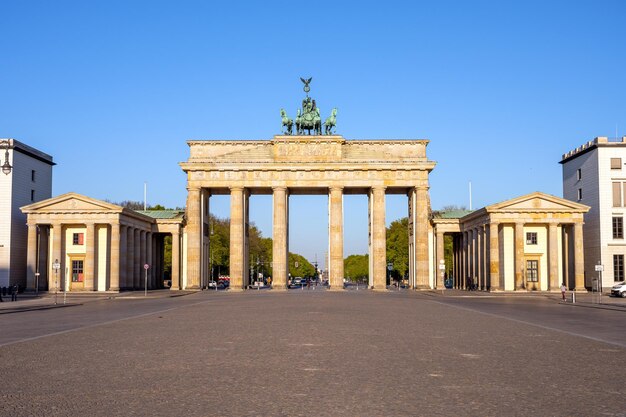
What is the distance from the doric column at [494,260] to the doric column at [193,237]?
110 feet

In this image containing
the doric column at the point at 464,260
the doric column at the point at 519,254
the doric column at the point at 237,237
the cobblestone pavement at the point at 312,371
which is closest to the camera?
the cobblestone pavement at the point at 312,371

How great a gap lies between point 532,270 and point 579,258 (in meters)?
5.03

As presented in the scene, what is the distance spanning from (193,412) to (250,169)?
76.4m

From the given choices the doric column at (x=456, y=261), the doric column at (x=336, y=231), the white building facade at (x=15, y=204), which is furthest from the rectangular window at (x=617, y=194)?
the white building facade at (x=15, y=204)

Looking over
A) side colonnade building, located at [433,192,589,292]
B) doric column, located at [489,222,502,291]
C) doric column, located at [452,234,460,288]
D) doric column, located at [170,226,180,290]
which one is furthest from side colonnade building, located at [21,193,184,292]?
doric column, located at [452,234,460,288]

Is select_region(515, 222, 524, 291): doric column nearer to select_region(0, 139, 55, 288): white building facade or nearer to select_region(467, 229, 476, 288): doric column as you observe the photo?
select_region(467, 229, 476, 288): doric column

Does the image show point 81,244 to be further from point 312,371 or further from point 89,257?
point 312,371

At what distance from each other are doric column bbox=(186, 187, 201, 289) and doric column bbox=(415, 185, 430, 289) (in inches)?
1012

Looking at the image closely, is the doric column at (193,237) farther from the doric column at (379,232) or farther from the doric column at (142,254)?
the doric column at (379,232)

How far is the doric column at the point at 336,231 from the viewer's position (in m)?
86.2

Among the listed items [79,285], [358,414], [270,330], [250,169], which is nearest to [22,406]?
[358,414]

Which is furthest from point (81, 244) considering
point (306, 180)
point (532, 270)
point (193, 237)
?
point (532, 270)

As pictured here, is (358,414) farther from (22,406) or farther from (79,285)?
(79,285)

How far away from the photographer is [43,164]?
285 ft
